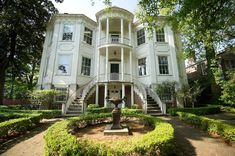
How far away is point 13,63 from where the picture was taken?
1905 cm

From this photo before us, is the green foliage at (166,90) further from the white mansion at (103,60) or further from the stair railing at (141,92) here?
the stair railing at (141,92)

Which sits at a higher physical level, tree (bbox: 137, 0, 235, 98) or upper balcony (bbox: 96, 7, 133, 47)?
upper balcony (bbox: 96, 7, 133, 47)

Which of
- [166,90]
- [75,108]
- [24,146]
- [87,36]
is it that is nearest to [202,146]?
[24,146]

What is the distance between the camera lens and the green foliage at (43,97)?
539 inches

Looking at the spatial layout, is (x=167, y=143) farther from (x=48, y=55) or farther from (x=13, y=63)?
(x=13, y=63)

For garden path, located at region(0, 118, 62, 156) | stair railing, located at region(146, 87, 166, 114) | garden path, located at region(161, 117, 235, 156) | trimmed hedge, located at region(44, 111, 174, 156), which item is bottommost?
garden path, located at region(0, 118, 62, 156)

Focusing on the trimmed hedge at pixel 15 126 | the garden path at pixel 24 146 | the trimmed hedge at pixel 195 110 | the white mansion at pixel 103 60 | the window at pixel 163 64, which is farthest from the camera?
the window at pixel 163 64

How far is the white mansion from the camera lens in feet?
51.4

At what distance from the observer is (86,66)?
1764cm

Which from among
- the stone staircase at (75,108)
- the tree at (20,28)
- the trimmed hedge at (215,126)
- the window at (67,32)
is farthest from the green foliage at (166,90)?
the tree at (20,28)

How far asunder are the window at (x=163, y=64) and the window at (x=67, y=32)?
36.0ft

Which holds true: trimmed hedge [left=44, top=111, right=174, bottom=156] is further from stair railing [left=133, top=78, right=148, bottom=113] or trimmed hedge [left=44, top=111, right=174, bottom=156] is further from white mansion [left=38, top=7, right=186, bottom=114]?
white mansion [left=38, top=7, right=186, bottom=114]

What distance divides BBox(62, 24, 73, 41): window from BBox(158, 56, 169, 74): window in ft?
36.0

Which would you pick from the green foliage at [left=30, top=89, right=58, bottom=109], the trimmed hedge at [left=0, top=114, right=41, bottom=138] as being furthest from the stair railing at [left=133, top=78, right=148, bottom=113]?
the trimmed hedge at [left=0, top=114, right=41, bottom=138]
